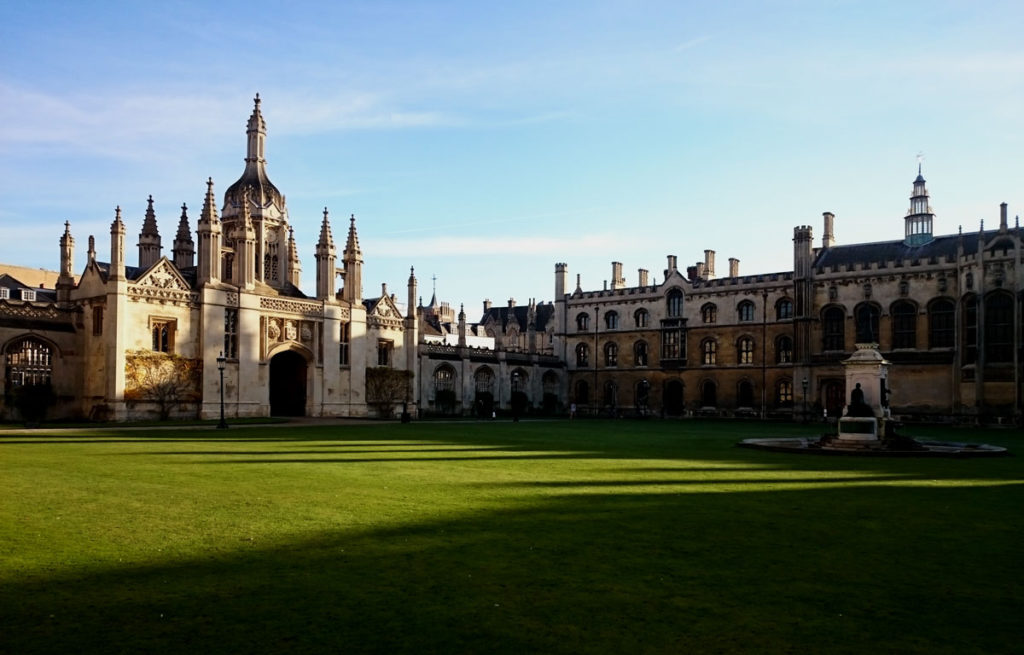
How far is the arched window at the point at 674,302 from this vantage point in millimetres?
69125

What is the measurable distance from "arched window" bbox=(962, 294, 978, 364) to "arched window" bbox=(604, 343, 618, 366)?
89.9ft

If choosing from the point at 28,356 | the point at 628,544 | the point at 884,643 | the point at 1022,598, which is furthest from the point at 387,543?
the point at 28,356

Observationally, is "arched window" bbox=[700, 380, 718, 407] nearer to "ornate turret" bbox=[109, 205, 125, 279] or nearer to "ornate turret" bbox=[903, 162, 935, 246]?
"ornate turret" bbox=[903, 162, 935, 246]

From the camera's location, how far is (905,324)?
57.0 metres

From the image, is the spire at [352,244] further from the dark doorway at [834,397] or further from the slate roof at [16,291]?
the dark doorway at [834,397]

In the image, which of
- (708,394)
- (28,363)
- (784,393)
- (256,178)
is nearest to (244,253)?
(256,178)

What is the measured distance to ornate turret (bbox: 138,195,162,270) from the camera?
4852 centimetres

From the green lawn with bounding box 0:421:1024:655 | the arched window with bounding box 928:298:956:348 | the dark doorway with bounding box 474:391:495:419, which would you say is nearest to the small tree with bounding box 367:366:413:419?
the dark doorway with bounding box 474:391:495:419

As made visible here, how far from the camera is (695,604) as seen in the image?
7.27 m

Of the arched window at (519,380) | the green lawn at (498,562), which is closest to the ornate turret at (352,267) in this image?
the arched window at (519,380)

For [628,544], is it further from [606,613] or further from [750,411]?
[750,411]

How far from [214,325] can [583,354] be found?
37.8m

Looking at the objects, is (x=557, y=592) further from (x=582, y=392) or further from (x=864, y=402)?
(x=582, y=392)

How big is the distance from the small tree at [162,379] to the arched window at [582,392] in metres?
37.8
